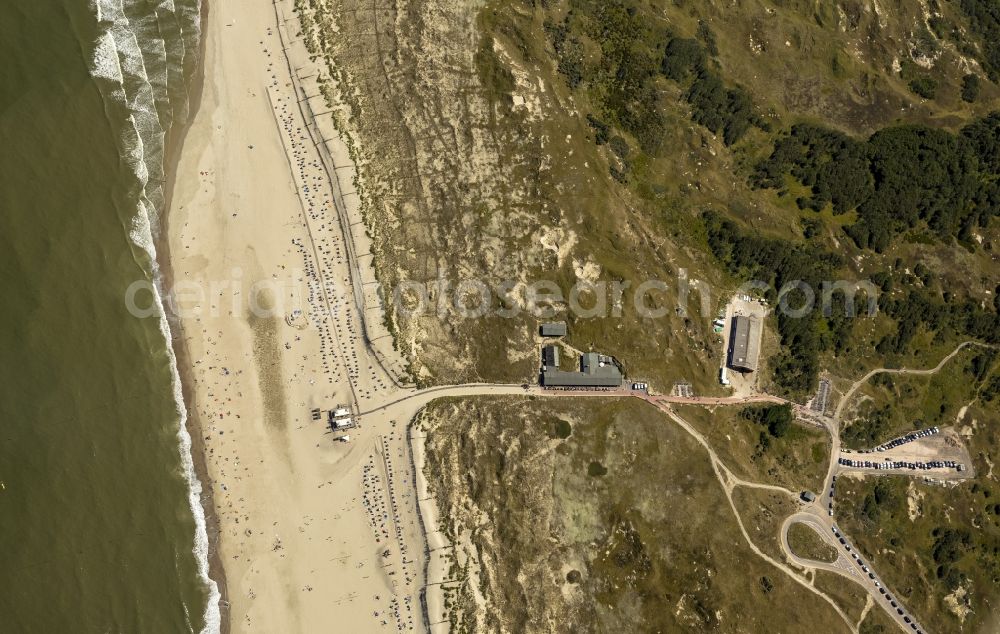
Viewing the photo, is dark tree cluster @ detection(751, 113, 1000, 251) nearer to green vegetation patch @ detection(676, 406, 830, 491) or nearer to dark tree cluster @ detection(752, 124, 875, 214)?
dark tree cluster @ detection(752, 124, 875, 214)

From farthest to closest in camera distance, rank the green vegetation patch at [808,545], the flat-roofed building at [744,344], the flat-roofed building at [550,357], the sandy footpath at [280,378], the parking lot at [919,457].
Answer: the parking lot at [919,457]
the flat-roofed building at [744,344]
the green vegetation patch at [808,545]
the flat-roofed building at [550,357]
the sandy footpath at [280,378]

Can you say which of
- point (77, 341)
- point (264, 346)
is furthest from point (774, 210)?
point (77, 341)

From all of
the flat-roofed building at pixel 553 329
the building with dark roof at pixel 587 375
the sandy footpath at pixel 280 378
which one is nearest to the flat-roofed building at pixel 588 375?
the building with dark roof at pixel 587 375

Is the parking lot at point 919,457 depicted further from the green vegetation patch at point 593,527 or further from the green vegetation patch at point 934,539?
the green vegetation patch at point 593,527

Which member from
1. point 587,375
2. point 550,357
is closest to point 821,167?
point 587,375

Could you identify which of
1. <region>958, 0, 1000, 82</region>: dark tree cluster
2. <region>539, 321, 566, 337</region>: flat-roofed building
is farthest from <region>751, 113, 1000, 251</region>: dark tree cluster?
<region>539, 321, 566, 337</region>: flat-roofed building
